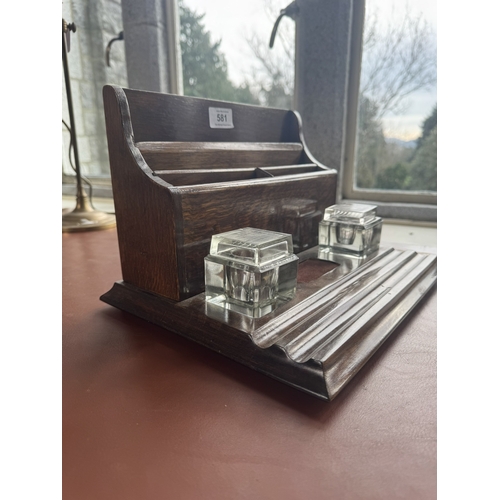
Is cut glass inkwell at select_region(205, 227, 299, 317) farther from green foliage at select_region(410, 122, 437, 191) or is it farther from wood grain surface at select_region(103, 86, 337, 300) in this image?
green foliage at select_region(410, 122, 437, 191)

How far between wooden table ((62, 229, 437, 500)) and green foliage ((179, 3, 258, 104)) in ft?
5.13

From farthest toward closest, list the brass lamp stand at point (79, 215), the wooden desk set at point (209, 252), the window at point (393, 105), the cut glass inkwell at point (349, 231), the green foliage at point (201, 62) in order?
the green foliage at point (201, 62) → the window at point (393, 105) → the brass lamp stand at point (79, 215) → the cut glass inkwell at point (349, 231) → the wooden desk set at point (209, 252)

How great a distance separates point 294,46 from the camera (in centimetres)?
155

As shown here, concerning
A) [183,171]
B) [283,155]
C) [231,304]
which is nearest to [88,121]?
[283,155]

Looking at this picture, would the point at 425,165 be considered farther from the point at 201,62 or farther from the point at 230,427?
the point at 230,427

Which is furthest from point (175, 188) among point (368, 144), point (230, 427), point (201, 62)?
point (201, 62)

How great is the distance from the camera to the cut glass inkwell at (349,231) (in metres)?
0.76

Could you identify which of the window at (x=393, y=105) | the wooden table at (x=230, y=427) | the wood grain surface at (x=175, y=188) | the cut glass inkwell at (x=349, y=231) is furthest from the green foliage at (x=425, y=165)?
the wooden table at (x=230, y=427)

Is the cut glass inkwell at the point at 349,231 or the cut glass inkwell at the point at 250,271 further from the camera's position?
the cut glass inkwell at the point at 349,231

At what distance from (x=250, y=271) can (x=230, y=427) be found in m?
0.19

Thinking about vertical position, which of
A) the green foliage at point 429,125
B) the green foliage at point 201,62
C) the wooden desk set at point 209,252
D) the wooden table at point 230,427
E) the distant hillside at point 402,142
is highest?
the green foliage at point 201,62

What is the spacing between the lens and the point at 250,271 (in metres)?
0.51

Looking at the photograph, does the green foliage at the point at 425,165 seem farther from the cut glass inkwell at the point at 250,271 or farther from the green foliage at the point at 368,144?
the cut glass inkwell at the point at 250,271

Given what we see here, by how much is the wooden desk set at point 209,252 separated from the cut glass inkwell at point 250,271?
13 millimetres
